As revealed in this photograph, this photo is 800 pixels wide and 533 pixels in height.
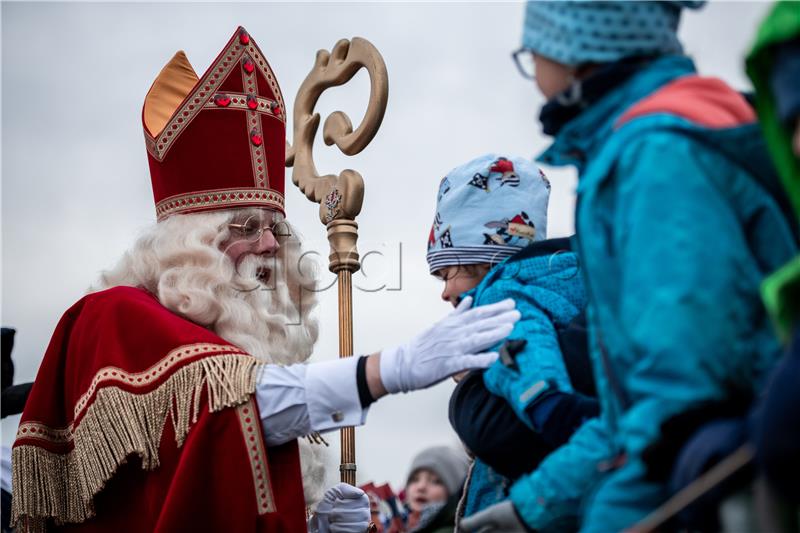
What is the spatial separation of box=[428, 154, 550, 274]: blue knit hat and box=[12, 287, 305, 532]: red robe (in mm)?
741

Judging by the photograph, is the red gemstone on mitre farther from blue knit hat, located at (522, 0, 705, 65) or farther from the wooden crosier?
blue knit hat, located at (522, 0, 705, 65)

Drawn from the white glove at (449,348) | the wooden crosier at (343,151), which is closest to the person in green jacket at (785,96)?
the white glove at (449,348)

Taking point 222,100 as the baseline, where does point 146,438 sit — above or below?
below

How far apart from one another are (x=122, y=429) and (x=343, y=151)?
1.75 metres

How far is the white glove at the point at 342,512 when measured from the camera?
401 cm

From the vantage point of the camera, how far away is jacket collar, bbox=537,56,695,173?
7.16 feet

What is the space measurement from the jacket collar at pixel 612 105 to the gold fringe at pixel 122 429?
151 centimetres

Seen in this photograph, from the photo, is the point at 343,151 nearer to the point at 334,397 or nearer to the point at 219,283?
the point at 219,283

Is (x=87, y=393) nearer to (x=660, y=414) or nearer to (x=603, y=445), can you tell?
(x=603, y=445)

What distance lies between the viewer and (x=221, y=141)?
4.23m

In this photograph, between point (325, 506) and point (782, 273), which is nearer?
point (782, 273)

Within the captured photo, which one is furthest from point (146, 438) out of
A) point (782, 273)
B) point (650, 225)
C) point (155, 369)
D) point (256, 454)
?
point (782, 273)

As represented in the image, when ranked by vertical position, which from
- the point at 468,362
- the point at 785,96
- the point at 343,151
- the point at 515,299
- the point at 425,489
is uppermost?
the point at 785,96

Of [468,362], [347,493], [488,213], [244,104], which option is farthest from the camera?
[244,104]
